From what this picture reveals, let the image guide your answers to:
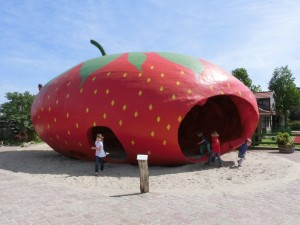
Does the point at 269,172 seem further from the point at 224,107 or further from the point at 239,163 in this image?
the point at 224,107

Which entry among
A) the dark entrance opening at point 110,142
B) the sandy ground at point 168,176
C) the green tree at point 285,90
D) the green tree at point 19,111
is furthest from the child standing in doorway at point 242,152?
the green tree at point 285,90

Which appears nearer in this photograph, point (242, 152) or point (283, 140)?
point (242, 152)

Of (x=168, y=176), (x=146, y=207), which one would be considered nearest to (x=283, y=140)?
(x=168, y=176)

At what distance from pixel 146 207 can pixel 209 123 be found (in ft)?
25.9

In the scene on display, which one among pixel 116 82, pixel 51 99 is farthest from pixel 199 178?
pixel 51 99

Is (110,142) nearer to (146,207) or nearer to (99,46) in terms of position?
(99,46)

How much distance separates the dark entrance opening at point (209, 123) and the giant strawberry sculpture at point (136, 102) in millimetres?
631

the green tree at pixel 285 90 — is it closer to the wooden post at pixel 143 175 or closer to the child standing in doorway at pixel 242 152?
the child standing in doorway at pixel 242 152

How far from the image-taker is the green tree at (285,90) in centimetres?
4360

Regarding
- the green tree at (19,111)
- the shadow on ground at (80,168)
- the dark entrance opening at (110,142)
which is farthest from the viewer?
the green tree at (19,111)

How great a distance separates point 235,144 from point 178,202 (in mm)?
5172

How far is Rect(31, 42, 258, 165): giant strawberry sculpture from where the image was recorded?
9078 millimetres

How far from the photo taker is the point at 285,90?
147 ft

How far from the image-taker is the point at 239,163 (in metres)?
10.1
